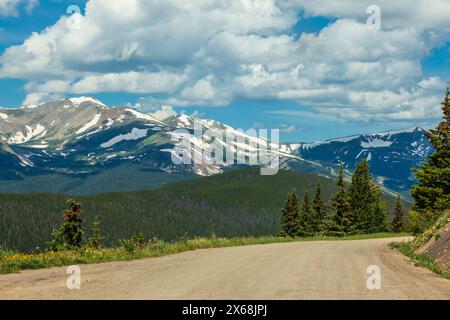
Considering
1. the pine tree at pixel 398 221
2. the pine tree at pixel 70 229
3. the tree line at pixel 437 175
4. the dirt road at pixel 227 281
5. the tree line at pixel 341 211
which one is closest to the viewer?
the dirt road at pixel 227 281

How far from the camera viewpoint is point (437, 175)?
150ft

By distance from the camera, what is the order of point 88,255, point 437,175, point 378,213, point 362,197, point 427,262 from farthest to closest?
1. point 378,213
2. point 362,197
3. point 437,175
4. point 427,262
5. point 88,255

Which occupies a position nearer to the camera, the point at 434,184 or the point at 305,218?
the point at 434,184

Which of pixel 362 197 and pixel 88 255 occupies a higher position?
pixel 362 197

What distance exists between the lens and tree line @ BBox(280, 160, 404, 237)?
256ft

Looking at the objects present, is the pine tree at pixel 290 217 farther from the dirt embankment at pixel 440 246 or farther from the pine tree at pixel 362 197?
the dirt embankment at pixel 440 246

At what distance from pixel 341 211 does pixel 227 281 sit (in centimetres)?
6475

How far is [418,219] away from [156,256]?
22650 millimetres

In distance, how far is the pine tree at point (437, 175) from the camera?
45.5 meters

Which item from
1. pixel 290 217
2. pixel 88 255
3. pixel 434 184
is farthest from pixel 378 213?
pixel 88 255

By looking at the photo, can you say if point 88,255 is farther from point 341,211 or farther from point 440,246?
point 341,211

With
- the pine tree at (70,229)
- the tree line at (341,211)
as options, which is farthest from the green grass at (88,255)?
the tree line at (341,211)
